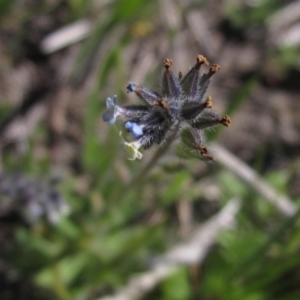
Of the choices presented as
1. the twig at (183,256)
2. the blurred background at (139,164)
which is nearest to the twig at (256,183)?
the blurred background at (139,164)

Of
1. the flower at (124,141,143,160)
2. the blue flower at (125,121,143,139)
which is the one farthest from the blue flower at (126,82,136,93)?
the flower at (124,141,143,160)

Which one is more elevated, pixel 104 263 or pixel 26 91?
pixel 26 91

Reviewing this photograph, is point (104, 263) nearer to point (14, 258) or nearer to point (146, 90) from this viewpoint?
point (14, 258)

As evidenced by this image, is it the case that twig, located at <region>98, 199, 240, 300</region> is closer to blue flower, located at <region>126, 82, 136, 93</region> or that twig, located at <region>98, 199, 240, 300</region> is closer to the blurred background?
the blurred background

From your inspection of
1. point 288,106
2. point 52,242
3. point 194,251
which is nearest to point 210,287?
point 194,251

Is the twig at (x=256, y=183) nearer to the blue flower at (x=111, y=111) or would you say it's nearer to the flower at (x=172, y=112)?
the flower at (x=172, y=112)

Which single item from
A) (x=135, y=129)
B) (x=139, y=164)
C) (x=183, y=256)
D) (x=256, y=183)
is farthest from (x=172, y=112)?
(x=256, y=183)
